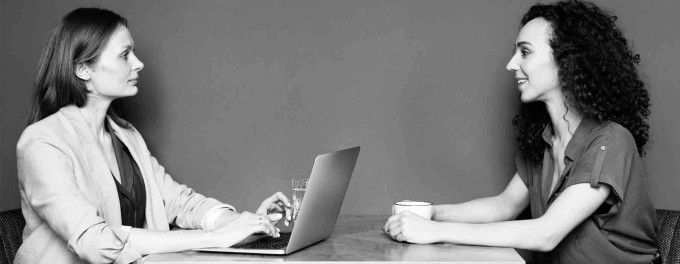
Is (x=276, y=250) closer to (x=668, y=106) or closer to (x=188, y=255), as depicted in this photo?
(x=188, y=255)

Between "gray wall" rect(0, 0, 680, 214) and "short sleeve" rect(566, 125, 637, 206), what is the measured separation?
598 millimetres

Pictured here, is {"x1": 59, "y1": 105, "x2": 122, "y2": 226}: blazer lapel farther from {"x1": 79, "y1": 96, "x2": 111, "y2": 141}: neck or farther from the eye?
the eye

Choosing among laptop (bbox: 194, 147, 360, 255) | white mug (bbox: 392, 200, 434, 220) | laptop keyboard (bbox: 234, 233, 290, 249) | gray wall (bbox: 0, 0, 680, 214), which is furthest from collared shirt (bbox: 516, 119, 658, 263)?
laptop keyboard (bbox: 234, 233, 290, 249)

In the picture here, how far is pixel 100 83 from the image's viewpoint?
2.19 meters

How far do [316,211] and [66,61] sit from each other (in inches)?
37.5

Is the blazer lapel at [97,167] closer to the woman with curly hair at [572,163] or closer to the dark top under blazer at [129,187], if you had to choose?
the dark top under blazer at [129,187]

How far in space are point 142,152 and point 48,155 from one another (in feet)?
1.52

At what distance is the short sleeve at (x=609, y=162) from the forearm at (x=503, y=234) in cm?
17

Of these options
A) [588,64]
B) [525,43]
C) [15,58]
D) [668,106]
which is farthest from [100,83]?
[668,106]

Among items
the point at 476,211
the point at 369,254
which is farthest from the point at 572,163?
the point at 369,254

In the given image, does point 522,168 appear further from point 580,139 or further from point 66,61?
point 66,61

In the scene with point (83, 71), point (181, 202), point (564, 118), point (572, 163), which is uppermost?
point (83, 71)

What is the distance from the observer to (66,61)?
2.14 metres

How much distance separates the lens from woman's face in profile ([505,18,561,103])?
2150mm
